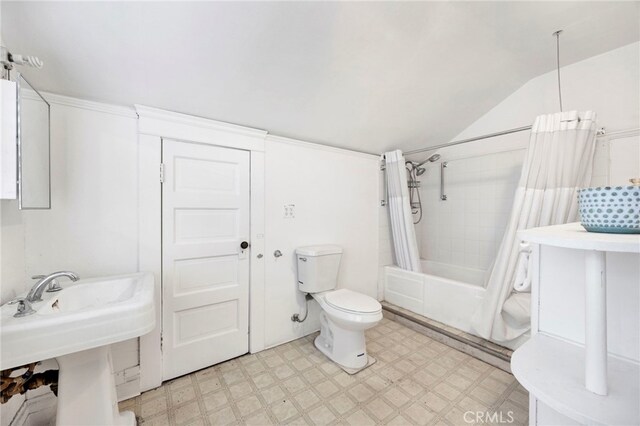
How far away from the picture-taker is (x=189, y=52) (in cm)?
132

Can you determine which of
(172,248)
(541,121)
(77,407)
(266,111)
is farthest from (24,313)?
(541,121)

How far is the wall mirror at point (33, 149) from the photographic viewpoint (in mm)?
1078

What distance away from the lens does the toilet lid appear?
1.79m

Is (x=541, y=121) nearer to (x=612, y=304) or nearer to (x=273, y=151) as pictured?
(x=612, y=304)

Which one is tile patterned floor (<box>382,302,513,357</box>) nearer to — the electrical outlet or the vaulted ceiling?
the electrical outlet

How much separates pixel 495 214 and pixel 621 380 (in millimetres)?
2300

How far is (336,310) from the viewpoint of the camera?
1841 millimetres

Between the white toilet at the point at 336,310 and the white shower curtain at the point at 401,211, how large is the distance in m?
0.89

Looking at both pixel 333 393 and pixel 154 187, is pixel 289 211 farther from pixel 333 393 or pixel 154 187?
pixel 333 393

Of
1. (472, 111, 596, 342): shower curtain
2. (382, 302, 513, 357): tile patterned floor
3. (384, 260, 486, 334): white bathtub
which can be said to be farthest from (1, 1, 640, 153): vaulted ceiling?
(382, 302, 513, 357): tile patterned floor

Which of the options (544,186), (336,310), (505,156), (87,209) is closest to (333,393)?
(336,310)

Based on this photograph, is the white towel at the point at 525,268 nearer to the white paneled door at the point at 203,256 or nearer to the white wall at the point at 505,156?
the white wall at the point at 505,156

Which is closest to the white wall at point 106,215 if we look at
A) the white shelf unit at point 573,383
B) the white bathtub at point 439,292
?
the white bathtub at point 439,292

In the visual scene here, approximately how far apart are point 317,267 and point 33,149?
181 cm
